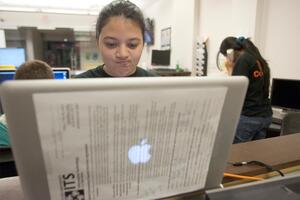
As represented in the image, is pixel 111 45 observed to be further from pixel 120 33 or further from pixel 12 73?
pixel 12 73

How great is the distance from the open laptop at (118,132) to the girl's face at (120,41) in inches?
18.5

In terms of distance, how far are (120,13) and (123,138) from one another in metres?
0.59

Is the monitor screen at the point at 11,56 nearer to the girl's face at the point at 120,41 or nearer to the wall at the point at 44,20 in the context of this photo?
the wall at the point at 44,20

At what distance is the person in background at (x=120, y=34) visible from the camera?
84cm

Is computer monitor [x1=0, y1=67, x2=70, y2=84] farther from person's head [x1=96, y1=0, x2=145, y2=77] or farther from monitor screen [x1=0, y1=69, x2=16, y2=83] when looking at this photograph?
person's head [x1=96, y1=0, x2=145, y2=77]

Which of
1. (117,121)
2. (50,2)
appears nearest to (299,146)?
(117,121)

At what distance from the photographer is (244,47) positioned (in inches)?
80.5

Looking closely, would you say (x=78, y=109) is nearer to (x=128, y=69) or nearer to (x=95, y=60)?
(x=128, y=69)

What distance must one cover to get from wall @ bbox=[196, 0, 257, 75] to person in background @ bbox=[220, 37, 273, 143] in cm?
111

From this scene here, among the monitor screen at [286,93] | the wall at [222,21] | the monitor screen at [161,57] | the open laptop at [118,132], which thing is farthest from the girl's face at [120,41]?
the monitor screen at [161,57]

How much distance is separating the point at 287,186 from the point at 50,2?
21.2 ft

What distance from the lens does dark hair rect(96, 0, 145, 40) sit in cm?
88

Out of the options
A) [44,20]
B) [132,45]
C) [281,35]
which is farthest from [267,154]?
[44,20]

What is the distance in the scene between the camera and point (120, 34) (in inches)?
33.0
